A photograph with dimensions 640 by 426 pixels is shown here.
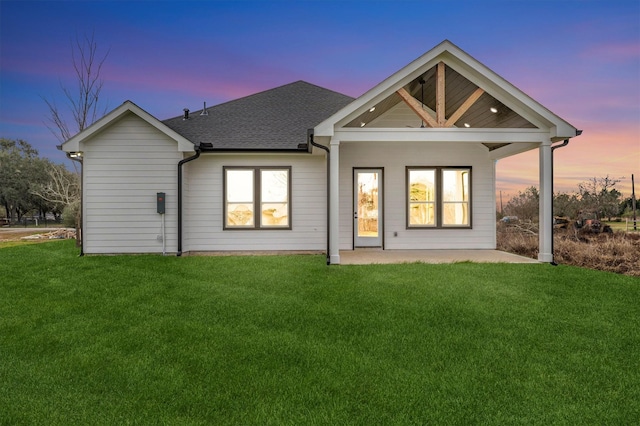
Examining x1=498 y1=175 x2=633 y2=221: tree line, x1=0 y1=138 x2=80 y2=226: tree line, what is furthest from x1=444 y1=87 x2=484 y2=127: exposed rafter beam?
x1=0 y1=138 x2=80 y2=226: tree line

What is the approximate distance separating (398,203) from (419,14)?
14.3 meters

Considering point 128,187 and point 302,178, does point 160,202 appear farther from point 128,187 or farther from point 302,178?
point 302,178

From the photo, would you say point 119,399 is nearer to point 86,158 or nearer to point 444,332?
point 444,332

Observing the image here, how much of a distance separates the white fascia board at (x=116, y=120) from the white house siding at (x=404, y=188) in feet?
15.0

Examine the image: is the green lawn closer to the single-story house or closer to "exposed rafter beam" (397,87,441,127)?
the single-story house

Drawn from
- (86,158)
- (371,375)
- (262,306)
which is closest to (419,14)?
(86,158)

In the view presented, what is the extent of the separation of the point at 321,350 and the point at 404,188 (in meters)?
7.75

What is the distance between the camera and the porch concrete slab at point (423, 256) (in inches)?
335

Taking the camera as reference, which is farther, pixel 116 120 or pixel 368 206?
pixel 368 206

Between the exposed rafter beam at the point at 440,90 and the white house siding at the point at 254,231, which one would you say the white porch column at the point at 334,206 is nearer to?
the white house siding at the point at 254,231

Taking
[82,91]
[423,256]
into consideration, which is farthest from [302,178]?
[82,91]

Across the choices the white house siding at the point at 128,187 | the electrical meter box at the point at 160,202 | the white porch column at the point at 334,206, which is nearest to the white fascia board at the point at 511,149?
the white porch column at the point at 334,206

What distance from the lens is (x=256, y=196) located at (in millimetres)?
10242

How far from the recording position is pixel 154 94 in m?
37.1
